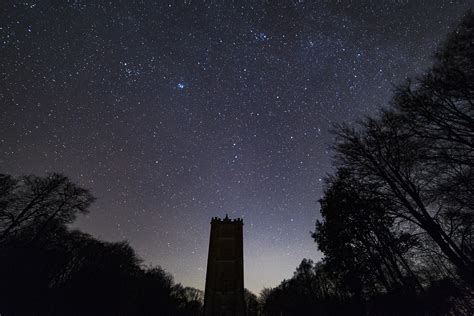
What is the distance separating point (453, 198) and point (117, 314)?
4359 cm


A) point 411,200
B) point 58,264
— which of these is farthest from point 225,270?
point 411,200

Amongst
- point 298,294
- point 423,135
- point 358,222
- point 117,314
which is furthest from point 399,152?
point 298,294

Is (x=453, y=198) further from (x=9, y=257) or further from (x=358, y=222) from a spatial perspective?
(x=9, y=257)

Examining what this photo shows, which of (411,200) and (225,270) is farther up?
(225,270)

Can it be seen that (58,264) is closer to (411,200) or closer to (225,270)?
(225,270)

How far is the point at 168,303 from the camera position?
44156 mm

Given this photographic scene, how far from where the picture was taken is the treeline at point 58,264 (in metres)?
19.2

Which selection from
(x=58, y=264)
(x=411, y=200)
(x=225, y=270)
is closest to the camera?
(x=411, y=200)

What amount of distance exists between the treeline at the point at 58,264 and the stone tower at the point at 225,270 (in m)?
12.8

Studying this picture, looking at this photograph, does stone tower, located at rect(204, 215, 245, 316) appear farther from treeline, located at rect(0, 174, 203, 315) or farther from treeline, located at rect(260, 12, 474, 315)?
treeline, located at rect(260, 12, 474, 315)

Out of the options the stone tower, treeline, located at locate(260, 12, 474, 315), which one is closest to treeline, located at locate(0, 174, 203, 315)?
the stone tower

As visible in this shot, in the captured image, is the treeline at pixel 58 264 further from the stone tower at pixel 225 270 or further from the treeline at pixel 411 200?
the treeline at pixel 411 200

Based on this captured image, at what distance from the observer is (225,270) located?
3972 centimetres

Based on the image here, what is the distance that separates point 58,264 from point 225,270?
83.5 feet
